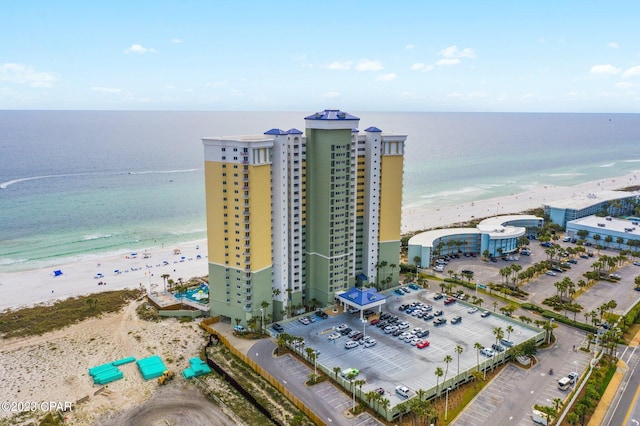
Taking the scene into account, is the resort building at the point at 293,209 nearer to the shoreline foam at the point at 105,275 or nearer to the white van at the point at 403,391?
the white van at the point at 403,391

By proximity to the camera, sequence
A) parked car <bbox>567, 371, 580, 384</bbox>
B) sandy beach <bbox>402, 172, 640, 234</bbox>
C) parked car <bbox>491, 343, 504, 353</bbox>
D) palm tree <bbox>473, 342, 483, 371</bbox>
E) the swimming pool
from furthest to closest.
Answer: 1. sandy beach <bbox>402, 172, 640, 234</bbox>
2. the swimming pool
3. parked car <bbox>491, 343, 504, 353</bbox>
4. palm tree <bbox>473, 342, 483, 371</bbox>
5. parked car <bbox>567, 371, 580, 384</bbox>

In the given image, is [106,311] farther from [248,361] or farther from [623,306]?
[623,306]

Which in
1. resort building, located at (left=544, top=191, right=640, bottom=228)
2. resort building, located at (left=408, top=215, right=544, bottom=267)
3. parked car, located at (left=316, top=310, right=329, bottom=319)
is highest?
resort building, located at (left=544, top=191, right=640, bottom=228)

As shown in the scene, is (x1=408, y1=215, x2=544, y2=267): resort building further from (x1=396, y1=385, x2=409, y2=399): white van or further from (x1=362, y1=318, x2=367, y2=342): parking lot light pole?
(x1=396, y1=385, x2=409, y2=399): white van

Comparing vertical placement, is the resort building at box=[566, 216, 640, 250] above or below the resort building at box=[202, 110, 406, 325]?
below

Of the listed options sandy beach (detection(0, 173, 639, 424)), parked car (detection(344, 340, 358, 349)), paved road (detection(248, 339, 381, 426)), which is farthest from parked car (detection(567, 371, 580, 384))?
sandy beach (detection(0, 173, 639, 424))

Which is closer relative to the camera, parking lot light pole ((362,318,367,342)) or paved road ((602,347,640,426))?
paved road ((602,347,640,426))
